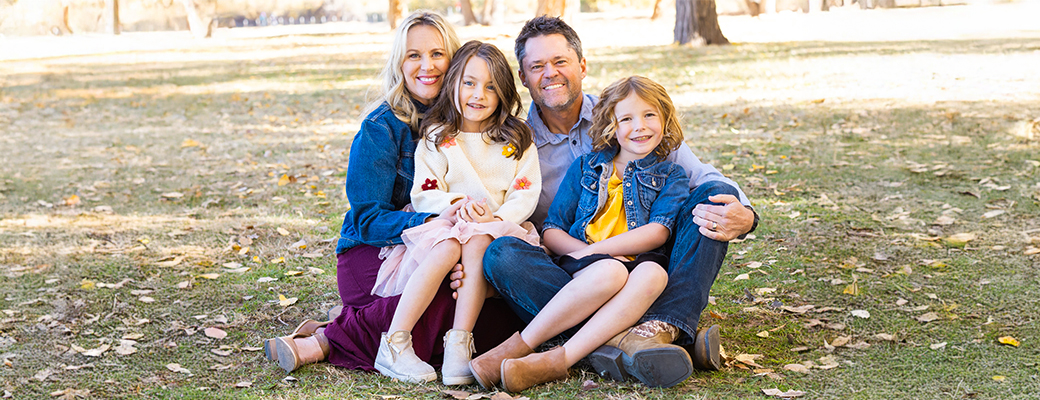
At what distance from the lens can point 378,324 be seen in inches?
137

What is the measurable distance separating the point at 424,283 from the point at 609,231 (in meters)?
0.76

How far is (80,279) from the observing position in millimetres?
4766

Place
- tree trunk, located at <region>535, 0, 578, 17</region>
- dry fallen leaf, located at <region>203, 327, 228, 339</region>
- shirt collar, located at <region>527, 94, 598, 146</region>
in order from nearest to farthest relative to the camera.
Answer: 1. dry fallen leaf, located at <region>203, 327, 228, 339</region>
2. shirt collar, located at <region>527, 94, 598, 146</region>
3. tree trunk, located at <region>535, 0, 578, 17</region>

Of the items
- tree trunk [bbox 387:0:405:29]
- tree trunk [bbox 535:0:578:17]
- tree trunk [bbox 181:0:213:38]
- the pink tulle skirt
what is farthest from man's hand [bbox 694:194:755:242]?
tree trunk [bbox 181:0:213:38]

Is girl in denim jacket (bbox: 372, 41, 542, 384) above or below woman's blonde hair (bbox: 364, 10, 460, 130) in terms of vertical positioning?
below

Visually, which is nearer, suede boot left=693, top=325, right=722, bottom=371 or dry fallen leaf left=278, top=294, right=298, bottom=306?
suede boot left=693, top=325, right=722, bottom=371

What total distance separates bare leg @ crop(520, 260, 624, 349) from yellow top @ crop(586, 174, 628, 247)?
0.28 m

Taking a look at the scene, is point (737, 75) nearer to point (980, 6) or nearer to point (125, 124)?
point (125, 124)

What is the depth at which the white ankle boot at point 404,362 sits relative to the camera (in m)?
3.29

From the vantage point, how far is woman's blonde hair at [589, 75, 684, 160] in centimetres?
348

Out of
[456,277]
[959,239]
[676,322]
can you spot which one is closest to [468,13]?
[959,239]

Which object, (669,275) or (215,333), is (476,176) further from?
(215,333)

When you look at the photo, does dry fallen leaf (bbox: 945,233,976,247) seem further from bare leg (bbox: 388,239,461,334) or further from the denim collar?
bare leg (bbox: 388,239,461,334)

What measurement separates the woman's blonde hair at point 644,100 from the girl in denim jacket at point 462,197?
31 centimetres
